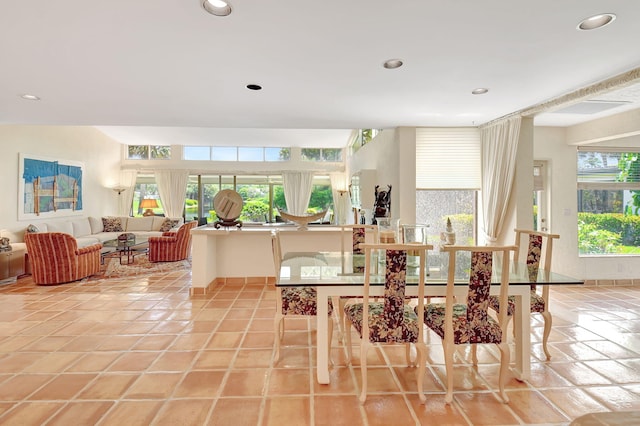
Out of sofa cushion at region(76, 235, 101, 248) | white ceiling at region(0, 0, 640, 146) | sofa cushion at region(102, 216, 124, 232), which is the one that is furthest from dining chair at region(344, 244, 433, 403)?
sofa cushion at region(102, 216, 124, 232)

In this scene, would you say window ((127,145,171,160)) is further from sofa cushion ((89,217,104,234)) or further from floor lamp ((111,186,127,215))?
sofa cushion ((89,217,104,234))

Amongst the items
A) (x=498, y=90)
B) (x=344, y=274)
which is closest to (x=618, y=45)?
(x=498, y=90)

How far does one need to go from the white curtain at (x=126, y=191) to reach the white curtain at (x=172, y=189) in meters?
0.72

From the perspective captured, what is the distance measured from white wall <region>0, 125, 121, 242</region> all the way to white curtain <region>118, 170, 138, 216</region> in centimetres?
15

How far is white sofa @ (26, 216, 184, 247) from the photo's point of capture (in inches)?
245

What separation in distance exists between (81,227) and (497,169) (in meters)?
8.11

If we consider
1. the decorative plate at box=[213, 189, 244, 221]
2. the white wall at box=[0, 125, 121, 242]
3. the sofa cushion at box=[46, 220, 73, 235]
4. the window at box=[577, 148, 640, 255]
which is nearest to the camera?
the decorative plate at box=[213, 189, 244, 221]

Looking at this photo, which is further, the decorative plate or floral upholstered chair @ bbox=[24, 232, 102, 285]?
floral upholstered chair @ bbox=[24, 232, 102, 285]

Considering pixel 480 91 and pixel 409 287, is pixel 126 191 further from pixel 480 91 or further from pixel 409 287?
A: pixel 409 287

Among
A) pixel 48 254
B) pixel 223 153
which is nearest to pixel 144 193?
pixel 223 153

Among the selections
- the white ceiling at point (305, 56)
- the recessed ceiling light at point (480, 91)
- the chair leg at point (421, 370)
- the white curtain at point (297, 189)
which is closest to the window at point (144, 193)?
the white curtain at point (297, 189)

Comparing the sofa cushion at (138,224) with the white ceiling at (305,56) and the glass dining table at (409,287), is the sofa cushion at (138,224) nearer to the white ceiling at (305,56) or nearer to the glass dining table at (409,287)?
the white ceiling at (305,56)

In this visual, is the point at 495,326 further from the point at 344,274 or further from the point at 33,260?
the point at 33,260

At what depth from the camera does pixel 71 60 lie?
2.50m
